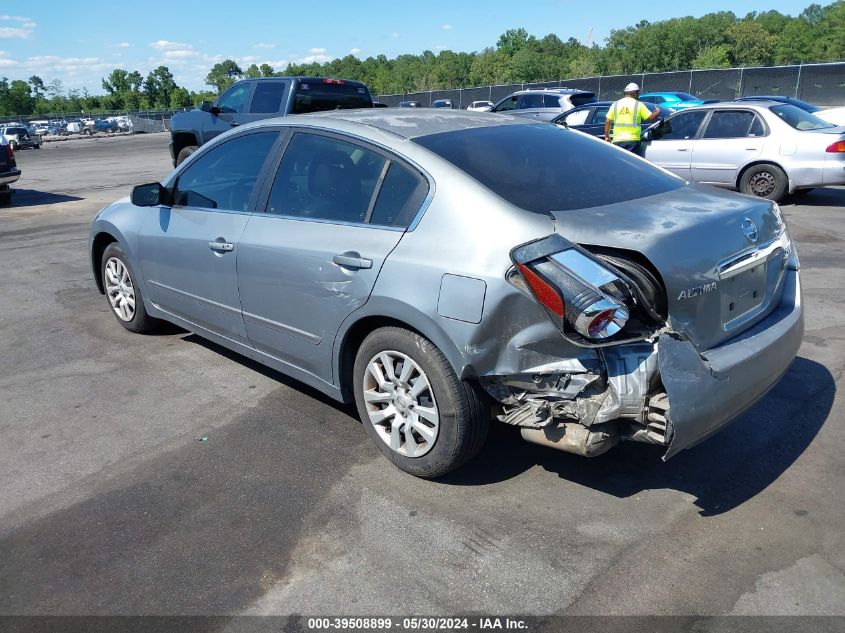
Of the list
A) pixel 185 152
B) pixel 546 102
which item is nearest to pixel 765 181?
pixel 546 102

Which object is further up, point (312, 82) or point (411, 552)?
point (312, 82)

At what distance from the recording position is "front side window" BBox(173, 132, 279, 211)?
429 centimetres

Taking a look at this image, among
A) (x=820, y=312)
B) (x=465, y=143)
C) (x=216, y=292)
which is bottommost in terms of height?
(x=820, y=312)

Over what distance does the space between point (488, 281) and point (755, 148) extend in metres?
9.48

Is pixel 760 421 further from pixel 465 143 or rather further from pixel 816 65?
pixel 816 65

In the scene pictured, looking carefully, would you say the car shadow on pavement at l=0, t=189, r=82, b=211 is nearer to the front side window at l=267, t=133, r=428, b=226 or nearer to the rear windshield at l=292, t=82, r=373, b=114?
the rear windshield at l=292, t=82, r=373, b=114

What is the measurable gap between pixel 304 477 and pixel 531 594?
135 centimetres

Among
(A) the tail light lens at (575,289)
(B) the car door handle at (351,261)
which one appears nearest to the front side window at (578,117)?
(B) the car door handle at (351,261)

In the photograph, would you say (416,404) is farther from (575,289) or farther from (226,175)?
(226,175)

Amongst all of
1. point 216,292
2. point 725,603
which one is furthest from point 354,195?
point 725,603

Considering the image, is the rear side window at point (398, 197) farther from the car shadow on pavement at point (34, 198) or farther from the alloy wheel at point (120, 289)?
the car shadow on pavement at point (34, 198)

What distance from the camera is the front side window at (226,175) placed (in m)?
4.29

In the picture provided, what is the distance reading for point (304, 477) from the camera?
3533mm

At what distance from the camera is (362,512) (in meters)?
3.23
